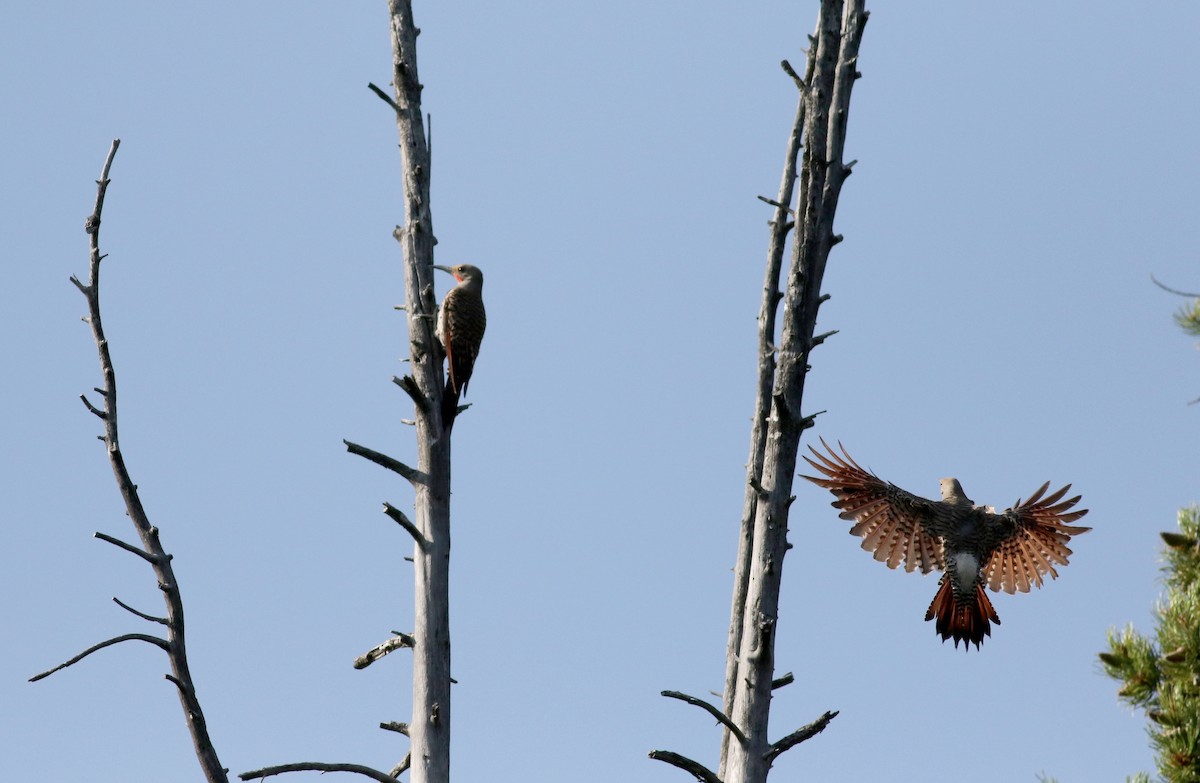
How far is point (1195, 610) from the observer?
564 centimetres

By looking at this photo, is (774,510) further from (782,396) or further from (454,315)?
(454,315)

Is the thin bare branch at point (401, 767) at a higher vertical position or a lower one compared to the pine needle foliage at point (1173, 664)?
higher

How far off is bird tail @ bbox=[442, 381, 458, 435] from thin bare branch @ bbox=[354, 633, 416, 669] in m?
1.19

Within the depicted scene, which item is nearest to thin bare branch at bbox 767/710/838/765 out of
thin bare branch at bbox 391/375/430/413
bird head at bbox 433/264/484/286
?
thin bare branch at bbox 391/375/430/413

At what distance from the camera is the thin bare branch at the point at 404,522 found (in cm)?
752

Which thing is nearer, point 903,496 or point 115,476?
point 115,476

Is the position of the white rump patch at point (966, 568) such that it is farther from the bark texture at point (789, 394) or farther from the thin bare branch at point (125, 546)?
the thin bare branch at point (125, 546)

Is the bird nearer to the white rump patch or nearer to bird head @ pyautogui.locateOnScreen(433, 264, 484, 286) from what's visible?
the white rump patch

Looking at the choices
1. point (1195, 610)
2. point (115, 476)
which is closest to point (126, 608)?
point (115, 476)

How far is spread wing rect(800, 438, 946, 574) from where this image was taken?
9.73 metres

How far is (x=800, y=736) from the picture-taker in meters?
7.98

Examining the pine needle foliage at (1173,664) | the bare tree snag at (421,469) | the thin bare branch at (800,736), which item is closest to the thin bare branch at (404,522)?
the bare tree snag at (421,469)

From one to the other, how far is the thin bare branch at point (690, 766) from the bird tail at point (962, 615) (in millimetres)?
2516

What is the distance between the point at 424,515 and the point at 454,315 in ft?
4.71
